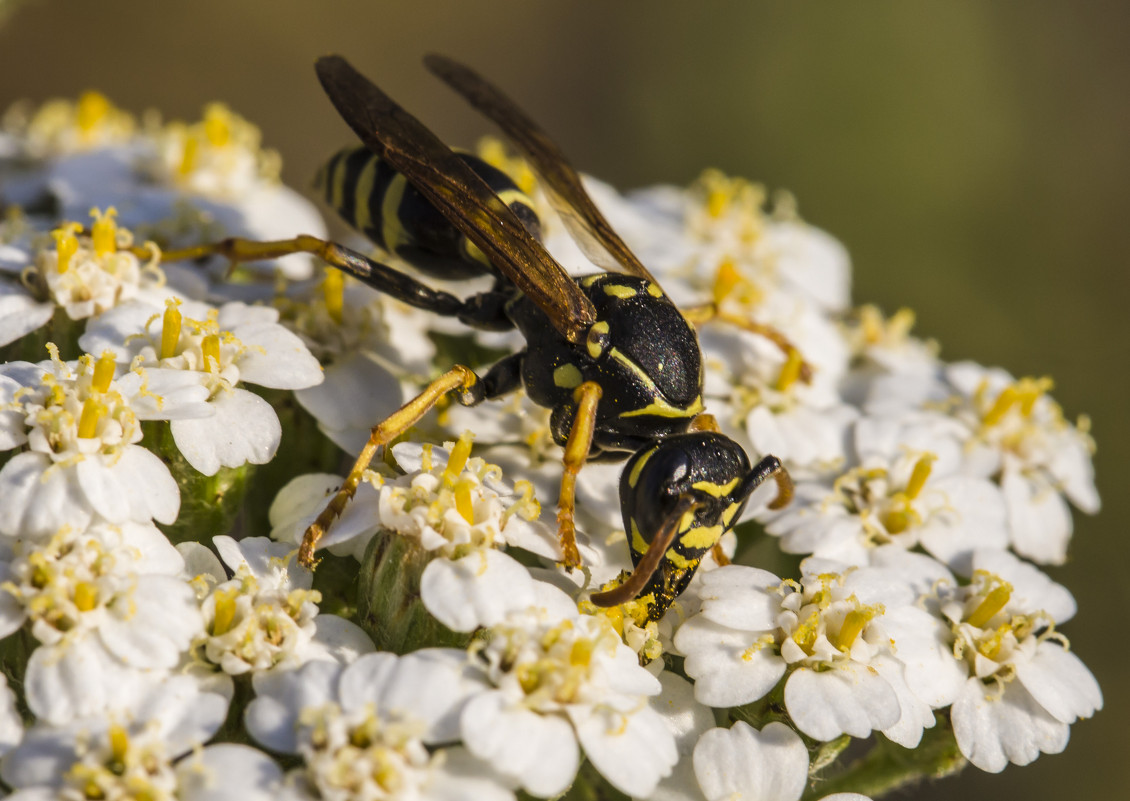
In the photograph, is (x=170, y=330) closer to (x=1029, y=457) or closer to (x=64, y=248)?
(x=64, y=248)

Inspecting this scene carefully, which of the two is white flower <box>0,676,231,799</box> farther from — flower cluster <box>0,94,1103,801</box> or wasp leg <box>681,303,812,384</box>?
wasp leg <box>681,303,812,384</box>

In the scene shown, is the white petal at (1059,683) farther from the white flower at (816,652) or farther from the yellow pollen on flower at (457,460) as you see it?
the yellow pollen on flower at (457,460)

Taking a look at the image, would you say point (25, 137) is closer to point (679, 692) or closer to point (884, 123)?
point (679, 692)

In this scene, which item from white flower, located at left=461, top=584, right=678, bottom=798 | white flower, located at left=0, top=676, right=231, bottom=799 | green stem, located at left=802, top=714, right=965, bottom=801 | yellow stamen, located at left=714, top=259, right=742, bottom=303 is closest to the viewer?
white flower, located at left=0, top=676, right=231, bottom=799

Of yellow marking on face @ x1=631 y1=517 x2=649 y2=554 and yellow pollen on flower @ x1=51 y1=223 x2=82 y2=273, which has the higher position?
yellow marking on face @ x1=631 y1=517 x2=649 y2=554

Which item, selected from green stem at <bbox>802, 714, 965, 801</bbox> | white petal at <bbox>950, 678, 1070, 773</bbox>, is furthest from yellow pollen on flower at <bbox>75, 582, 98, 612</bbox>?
white petal at <bbox>950, 678, 1070, 773</bbox>

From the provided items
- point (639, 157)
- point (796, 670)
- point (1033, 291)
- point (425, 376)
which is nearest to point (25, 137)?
point (425, 376)

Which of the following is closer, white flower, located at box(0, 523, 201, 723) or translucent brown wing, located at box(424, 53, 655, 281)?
white flower, located at box(0, 523, 201, 723)
